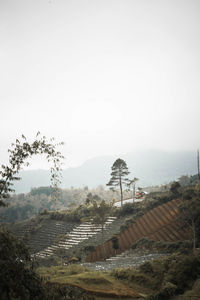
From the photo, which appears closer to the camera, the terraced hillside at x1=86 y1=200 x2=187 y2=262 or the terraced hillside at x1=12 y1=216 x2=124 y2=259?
the terraced hillside at x1=86 y1=200 x2=187 y2=262

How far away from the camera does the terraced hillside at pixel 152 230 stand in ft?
67.0

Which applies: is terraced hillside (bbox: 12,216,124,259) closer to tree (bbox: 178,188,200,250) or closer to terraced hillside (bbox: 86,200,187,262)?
terraced hillside (bbox: 86,200,187,262)

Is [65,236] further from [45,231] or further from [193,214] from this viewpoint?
[193,214]

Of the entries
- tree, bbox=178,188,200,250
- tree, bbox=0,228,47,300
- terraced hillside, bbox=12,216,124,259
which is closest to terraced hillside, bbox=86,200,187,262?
terraced hillside, bbox=12,216,124,259

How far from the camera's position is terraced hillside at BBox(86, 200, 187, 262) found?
20.4 meters

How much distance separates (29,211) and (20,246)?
366ft

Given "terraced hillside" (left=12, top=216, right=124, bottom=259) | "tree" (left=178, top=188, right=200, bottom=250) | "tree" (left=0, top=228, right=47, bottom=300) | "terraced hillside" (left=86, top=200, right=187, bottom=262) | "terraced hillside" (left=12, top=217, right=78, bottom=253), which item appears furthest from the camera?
"terraced hillside" (left=12, top=217, right=78, bottom=253)

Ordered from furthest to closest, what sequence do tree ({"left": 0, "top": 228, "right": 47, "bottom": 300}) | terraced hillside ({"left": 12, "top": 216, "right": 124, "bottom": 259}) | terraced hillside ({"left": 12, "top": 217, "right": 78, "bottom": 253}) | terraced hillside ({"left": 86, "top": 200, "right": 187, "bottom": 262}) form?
terraced hillside ({"left": 12, "top": 217, "right": 78, "bottom": 253}) → terraced hillside ({"left": 12, "top": 216, "right": 124, "bottom": 259}) → terraced hillside ({"left": 86, "top": 200, "right": 187, "bottom": 262}) → tree ({"left": 0, "top": 228, "right": 47, "bottom": 300})

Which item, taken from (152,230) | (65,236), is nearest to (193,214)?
(152,230)

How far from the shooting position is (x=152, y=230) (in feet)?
73.5

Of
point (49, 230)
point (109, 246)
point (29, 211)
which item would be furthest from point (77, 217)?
point (29, 211)

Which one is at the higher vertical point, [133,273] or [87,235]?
[133,273]

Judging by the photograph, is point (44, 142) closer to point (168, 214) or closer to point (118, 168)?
point (168, 214)

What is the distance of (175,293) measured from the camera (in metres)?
6.37
